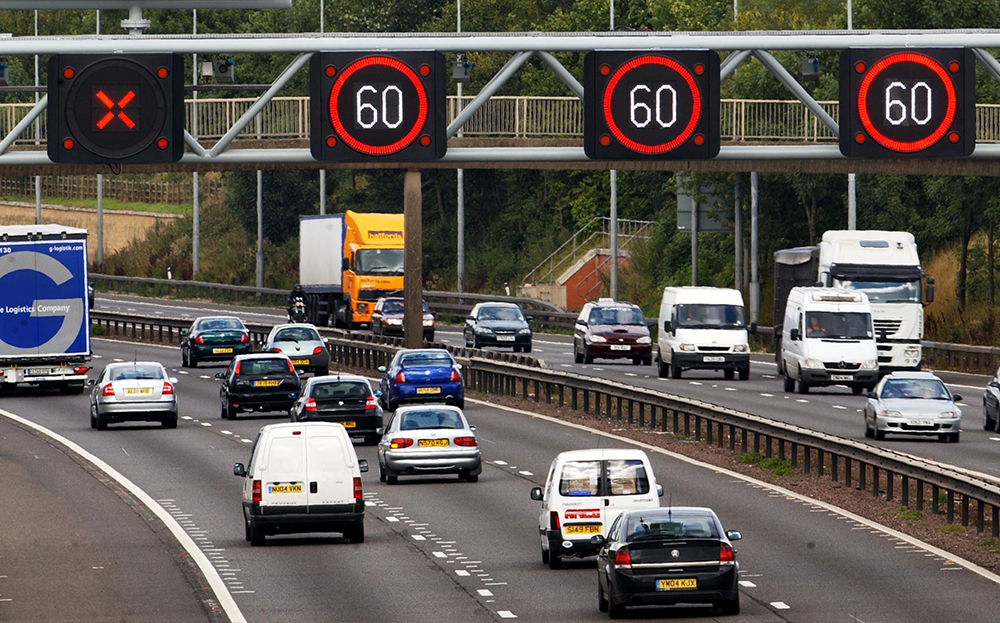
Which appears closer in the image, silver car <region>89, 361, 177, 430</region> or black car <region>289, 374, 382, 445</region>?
black car <region>289, 374, 382, 445</region>

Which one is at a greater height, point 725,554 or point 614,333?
point 614,333

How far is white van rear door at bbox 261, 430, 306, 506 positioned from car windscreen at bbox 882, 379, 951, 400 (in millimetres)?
16067

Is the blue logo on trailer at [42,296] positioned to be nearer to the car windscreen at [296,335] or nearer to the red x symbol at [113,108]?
the car windscreen at [296,335]

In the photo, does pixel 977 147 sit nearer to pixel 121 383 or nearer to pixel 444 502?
pixel 444 502

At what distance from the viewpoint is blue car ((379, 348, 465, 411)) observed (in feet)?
150

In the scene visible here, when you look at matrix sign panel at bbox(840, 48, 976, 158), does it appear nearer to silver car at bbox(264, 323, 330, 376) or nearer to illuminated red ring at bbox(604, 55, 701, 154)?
illuminated red ring at bbox(604, 55, 701, 154)

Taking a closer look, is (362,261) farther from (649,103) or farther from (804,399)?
(649,103)

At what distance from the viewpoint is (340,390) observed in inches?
1551

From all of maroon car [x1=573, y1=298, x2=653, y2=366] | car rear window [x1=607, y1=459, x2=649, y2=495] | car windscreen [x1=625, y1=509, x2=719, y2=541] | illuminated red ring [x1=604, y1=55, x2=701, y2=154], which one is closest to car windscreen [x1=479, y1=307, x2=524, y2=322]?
maroon car [x1=573, y1=298, x2=653, y2=366]

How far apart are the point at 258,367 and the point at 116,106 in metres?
23.7

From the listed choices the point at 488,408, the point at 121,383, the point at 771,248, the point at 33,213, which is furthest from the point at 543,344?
the point at 33,213

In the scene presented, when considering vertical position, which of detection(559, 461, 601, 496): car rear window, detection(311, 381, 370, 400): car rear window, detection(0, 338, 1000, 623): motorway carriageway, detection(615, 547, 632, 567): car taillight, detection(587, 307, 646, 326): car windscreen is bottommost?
detection(0, 338, 1000, 623): motorway carriageway

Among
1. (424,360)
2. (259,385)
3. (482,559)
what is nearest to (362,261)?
(424,360)

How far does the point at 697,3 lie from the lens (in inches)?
3647
